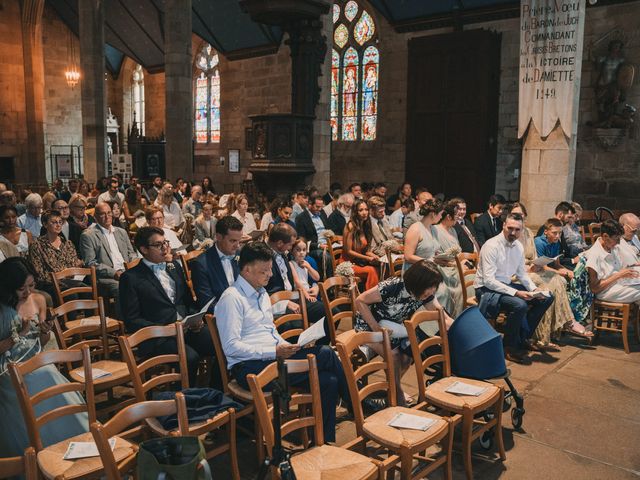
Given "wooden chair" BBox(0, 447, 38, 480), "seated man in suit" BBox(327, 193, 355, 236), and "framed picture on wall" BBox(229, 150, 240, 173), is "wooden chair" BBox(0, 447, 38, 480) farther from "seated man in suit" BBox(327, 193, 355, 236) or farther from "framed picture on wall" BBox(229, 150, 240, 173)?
"framed picture on wall" BBox(229, 150, 240, 173)

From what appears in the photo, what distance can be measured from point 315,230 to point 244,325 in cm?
478

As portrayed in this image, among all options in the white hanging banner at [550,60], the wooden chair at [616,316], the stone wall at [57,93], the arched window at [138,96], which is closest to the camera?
the wooden chair at [616,316]

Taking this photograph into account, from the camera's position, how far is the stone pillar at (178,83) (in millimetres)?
12609

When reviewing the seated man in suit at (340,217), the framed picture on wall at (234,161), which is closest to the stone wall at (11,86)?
the framed picture on wall at (234,161)

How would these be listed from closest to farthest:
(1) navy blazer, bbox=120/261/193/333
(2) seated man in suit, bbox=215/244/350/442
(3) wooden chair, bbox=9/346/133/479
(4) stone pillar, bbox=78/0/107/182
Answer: (3) wooden chair, bbox=9/346/133/479 < (2) seated man in suit, bbox=215/244/350/442 < (1) navy blazer, bbox=120/261/193/333 < (4) stone pillar, bbox=78/0/107/182

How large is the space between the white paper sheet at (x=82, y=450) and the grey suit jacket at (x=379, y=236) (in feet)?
15.2

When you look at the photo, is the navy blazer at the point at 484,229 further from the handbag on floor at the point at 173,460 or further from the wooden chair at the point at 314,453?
the handbag on floor at the point at 173,460

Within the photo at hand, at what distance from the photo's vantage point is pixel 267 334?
153 inches

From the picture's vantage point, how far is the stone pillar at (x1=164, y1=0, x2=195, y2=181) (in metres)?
12.6

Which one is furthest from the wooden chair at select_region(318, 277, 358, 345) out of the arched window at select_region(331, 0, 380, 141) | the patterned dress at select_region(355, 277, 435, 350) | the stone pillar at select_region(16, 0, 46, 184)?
the stone pillar at select_region(16, 0, 46, 184)

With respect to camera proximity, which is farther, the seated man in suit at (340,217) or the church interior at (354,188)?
the seated man in suit at (340,217)

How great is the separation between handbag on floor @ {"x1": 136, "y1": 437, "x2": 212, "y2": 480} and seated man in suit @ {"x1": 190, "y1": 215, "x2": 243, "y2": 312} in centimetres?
236

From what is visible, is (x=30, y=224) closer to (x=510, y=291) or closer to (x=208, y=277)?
(x=208, y=277)

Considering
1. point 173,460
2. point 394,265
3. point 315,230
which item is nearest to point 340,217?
point 315,230
